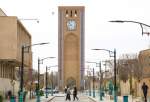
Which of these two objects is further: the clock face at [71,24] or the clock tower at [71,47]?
the clock face at [71,24]

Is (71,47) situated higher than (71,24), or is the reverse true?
(71,24)

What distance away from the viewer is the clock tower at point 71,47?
5871 inches

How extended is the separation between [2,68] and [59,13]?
7660cm

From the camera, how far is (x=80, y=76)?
151625mm

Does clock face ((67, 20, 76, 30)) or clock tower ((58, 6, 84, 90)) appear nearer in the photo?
clock tower ((58, 6, 84, 90))

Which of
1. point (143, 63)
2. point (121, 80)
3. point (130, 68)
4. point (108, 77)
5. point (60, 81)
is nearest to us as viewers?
point (143, 63)

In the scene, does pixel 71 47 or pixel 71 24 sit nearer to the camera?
pixel 71 47

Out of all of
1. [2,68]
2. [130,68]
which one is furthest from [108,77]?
[2,68]

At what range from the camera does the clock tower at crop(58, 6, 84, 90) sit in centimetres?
14912

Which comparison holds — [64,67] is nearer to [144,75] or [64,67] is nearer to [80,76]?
[80,76]

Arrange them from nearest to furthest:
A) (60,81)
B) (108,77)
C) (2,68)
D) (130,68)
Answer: (2,68) < (130,68) < (108,77) < (60,81)

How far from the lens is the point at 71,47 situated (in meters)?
150

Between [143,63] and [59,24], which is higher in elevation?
[59,24]

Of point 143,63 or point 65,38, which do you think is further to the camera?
point 65,38
